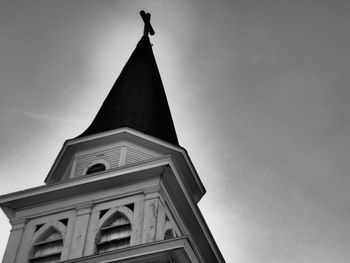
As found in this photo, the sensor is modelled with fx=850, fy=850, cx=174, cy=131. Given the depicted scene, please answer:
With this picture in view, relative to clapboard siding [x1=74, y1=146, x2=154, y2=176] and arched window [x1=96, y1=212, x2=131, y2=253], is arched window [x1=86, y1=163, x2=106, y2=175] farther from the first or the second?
arched window [x1=96, y1=212, x2=131, y2=253]

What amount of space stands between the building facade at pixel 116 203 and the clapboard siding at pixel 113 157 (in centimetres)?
4

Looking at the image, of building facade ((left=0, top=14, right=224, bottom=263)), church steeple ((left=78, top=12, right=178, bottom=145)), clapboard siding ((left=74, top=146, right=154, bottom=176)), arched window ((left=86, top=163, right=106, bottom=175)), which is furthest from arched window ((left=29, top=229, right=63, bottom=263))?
church steeple ((left=78, top=12, right=178, bottom=145))

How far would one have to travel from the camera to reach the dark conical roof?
32.6 meters

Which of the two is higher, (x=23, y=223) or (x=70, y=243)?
(x=23, y=223)

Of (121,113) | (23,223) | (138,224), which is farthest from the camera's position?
(121,113)

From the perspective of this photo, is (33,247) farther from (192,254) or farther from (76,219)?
(192,254)

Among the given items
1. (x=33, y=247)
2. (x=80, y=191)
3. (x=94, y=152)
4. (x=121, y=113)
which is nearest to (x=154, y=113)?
(x=121, y=113)

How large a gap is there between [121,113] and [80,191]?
5.11m

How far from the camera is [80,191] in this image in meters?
29.2

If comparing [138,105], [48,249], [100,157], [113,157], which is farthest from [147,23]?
[48,249]

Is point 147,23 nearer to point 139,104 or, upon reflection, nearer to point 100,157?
point 139,104

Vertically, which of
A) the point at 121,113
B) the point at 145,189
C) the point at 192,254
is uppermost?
the point at 121,113

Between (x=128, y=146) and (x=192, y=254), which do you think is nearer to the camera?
(x=192, y=254)

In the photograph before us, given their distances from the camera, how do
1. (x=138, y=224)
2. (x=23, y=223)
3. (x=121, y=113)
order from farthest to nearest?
(x=121, y=113) < (x=23, y=223) < (x=138, y=224)
